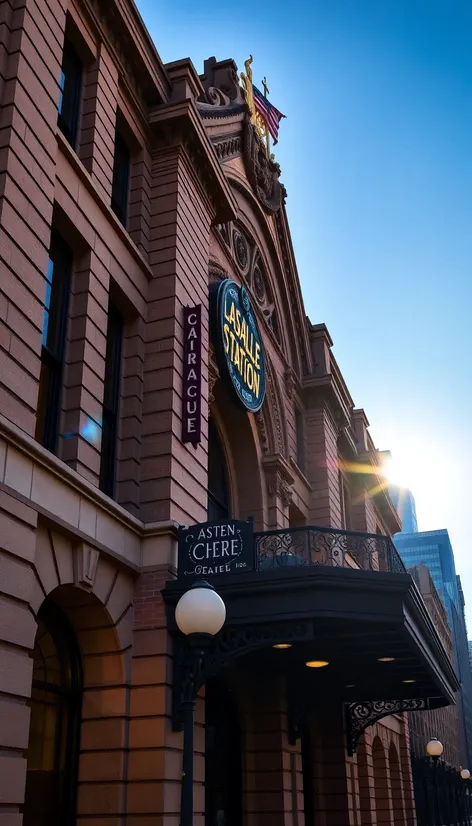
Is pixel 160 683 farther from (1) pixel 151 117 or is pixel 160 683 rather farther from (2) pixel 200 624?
(1) pixel 151 117

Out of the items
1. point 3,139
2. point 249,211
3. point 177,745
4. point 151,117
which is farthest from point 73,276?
point 249,211

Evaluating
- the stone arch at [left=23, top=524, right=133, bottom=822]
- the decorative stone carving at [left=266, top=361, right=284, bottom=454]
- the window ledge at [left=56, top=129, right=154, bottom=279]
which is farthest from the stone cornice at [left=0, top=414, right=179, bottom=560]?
the decorative stone carving at [left=266, top=361, right=284, bottom=454]

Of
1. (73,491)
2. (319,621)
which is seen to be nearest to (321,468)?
(319,621)

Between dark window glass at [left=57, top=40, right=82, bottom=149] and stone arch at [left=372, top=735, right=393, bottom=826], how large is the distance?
23.6 metres

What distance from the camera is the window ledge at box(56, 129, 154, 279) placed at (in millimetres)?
12969

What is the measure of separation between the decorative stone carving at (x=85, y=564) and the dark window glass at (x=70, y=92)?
22.3 ft

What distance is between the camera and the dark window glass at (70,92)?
14.5m

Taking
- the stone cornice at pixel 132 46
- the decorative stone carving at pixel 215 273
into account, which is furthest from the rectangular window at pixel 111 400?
the decorative stone carving at pixel 215 273

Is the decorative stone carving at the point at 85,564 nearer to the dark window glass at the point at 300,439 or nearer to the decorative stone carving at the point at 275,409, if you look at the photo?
the decorative stone carving at the point at 275,409

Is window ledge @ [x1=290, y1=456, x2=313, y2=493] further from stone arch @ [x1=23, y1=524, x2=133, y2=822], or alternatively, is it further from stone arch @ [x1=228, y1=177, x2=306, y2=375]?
stone arch @ [x1=23, y1=524, x2=133, y2=822]

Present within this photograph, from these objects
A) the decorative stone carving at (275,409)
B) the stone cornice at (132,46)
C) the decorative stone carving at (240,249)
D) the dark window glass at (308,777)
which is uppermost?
the decorative stone carving at (240,249)

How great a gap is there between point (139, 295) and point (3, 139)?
483 centimetres

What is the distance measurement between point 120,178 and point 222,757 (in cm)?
1232

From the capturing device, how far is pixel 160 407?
14711mm
